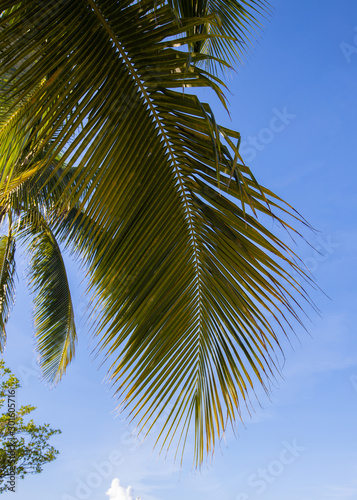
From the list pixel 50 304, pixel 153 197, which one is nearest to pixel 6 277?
pixel 50 304

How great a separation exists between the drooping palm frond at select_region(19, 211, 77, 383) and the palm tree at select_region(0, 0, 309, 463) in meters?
5.43

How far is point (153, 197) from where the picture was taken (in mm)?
1679

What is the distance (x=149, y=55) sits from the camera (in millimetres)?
1502

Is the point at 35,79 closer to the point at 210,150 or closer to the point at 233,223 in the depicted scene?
the point at 210,150

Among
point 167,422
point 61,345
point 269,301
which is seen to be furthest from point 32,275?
point 269,301

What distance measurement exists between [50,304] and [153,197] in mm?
5813

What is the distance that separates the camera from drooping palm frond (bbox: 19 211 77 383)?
6.93 meters

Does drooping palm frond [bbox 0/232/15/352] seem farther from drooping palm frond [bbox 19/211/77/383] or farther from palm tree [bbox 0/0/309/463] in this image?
palm tree [bbox 0/0/309/463]

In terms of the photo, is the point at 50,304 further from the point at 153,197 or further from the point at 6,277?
the point at 153,197

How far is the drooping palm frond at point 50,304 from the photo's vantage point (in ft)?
22.7

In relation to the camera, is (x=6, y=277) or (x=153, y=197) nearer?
(x=153, y=197)

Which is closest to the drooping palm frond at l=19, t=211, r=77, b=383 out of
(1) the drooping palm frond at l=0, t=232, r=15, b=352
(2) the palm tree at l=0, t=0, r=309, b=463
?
(1) the drooping palm frond at l=0, t=232, r=15, b=352

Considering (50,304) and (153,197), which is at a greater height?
(50,304)

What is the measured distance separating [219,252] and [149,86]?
2.26 feet
